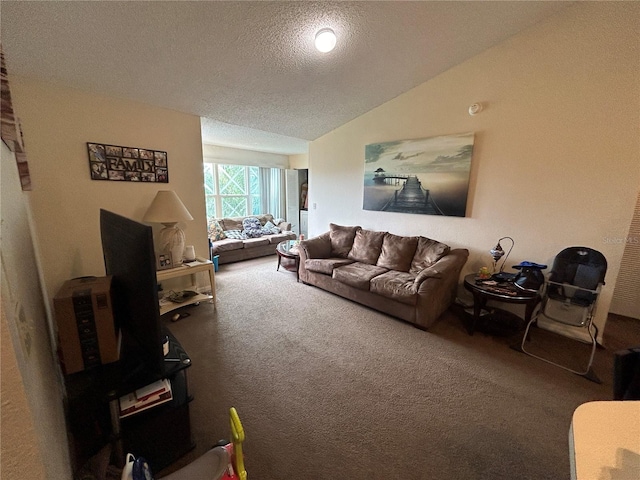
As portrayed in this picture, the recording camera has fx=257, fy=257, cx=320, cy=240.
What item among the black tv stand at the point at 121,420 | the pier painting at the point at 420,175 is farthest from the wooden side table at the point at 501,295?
the black tv stand at the point at 121,420

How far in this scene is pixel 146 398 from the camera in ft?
3.89

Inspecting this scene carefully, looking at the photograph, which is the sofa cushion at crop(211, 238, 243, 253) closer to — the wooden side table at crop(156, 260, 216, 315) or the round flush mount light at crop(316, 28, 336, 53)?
the wooden side table at crop(156, 260, 216, 315)

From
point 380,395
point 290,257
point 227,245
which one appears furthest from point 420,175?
point 227,245

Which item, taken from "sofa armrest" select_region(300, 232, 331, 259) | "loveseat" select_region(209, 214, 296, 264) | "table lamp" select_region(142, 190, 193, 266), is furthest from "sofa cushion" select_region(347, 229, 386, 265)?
"loveseat" select_region(209, 214, 296, 264)

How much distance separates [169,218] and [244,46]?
1.71m

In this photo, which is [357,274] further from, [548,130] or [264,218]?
[264,218]

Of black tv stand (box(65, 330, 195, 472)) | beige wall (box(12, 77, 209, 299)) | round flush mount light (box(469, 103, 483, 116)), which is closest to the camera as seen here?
black tv stand (box(65, 330, 195, 472))

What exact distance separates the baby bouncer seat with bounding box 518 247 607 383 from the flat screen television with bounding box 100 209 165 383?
2756mm

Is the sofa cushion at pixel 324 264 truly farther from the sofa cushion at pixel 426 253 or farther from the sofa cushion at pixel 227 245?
the sofa cushion at pixel 227 245

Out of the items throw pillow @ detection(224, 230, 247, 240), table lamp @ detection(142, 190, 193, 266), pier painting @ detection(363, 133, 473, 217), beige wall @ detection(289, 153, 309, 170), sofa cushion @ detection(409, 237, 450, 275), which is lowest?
Result: throw pillow @ detection(224, 230, 247, 240)

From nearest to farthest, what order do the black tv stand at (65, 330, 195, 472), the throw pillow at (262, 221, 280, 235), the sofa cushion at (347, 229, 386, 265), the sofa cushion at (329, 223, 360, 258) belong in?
the black tv stand at (65, 330, 195, 472) → the sofa cushion at (347, 229, 386, 265) → the sofa cushion at (329, 223, 360, 258) → the throw pillow at (262, 221, 280, 235)

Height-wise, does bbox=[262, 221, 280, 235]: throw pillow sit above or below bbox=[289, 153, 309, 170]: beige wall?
below

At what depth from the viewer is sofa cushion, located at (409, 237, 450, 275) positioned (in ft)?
9.75

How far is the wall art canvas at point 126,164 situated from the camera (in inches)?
97.3
